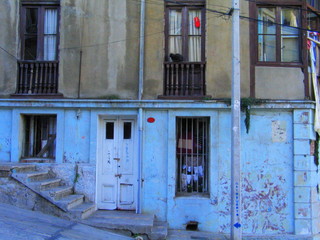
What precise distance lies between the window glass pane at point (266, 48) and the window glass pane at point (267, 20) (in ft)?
0.56

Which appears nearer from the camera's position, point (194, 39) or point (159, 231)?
point (159, 231)

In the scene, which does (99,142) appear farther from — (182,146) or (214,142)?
(214,142)

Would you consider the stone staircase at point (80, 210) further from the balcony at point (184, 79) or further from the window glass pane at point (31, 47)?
the balcony at point (184, 79)

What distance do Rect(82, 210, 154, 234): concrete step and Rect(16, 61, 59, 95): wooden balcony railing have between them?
3715mm

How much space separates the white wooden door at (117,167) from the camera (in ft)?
29.7

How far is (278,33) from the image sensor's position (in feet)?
30.2

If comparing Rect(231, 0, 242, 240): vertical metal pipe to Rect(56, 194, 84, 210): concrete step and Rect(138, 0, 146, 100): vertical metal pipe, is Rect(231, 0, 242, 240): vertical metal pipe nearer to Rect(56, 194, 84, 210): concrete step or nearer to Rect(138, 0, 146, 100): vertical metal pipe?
Rect(138, 0, 146, 100): vertical metal pipe

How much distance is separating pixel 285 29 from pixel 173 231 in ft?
20.8

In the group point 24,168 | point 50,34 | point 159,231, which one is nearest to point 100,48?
point 50,34

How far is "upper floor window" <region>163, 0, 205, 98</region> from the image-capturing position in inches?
357

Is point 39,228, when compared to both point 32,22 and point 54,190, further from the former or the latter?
point 32,22

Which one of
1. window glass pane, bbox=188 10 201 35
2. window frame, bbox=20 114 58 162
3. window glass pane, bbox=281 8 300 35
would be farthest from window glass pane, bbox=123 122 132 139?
window glass pane, bbox=281 8 300 35

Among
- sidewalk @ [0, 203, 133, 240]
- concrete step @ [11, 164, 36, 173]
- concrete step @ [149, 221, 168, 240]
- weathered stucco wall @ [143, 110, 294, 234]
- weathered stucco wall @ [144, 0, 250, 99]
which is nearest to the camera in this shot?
sidewalk @ [0, 203, 133, 240]

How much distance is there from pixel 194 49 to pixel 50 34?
4205 millimetres
